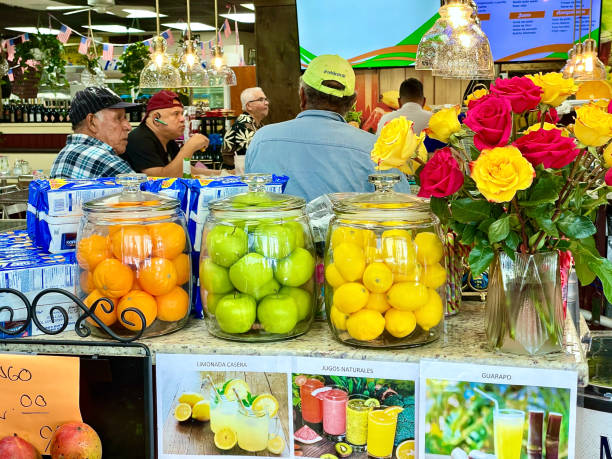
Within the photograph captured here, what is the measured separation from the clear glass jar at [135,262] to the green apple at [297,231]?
9.0 inches

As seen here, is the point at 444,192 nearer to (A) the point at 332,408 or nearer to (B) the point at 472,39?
(A) the point at 332,408

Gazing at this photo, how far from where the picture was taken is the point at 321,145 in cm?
303

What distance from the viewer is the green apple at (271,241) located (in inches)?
50.4

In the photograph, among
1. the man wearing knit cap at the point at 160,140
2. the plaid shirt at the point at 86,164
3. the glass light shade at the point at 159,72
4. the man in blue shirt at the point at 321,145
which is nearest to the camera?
the man in blue shirt at the point at 321,145

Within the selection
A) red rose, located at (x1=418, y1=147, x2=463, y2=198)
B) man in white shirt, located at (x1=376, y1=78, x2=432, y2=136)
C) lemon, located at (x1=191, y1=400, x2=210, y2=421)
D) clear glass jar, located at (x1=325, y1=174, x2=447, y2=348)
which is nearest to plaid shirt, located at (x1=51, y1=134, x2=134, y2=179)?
lemon, located at (x1=191, y1=400, x2=210, y2=421)

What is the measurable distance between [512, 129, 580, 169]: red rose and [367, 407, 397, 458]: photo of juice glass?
1.73 ft

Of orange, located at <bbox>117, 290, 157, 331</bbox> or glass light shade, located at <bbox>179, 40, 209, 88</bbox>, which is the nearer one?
orange, located at <bbox>117, 290, 157, 331</bbox>

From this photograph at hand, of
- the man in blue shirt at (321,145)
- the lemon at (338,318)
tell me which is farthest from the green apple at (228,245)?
the man in blue shirt at (321,145)

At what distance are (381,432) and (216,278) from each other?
0.42 m

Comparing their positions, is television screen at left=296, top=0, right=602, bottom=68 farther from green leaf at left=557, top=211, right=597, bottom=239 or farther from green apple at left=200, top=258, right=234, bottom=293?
green leaf at left=557, top=211, right=597, bottom=239

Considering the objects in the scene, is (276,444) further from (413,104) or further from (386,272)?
(413,104)

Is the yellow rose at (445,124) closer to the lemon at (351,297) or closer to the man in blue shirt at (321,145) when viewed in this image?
the lemon at (351,297)

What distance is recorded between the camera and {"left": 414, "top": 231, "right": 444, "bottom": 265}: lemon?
1.26 meters

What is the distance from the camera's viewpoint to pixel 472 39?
3.32 metres
